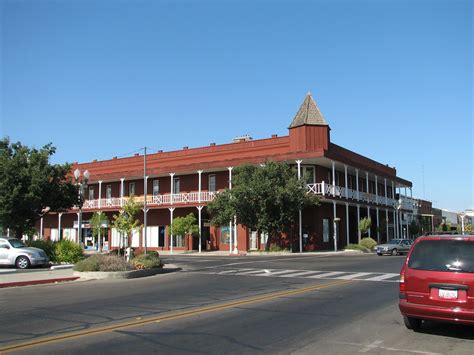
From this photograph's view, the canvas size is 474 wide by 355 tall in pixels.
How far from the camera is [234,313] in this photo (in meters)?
10.4

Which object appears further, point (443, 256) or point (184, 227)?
point (184, 227)

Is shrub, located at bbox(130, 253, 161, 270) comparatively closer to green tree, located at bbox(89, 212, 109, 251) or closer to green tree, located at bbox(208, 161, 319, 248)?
green tree, located at bbox(208, 161, 319, 248)

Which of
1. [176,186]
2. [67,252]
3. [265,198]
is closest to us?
[67,252]

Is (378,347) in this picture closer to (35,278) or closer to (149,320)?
(149,320)

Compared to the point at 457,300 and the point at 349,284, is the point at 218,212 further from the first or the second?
the point at 457,300

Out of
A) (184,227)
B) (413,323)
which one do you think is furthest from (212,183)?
(413,323)

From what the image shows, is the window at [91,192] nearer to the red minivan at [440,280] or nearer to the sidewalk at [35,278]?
the sidewalk at [35,278]

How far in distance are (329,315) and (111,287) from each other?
8.60 m

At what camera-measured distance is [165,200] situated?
46.2 m

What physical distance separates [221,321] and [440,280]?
13.1 ft

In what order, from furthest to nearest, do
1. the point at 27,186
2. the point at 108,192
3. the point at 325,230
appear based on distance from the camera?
the point at 108,192 → the point at 325,230 → the point at 27,186

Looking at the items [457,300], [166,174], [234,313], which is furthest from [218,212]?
[457,300]

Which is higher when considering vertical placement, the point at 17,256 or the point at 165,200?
the point at 165,200

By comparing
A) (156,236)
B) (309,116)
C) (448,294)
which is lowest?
(448,294)
